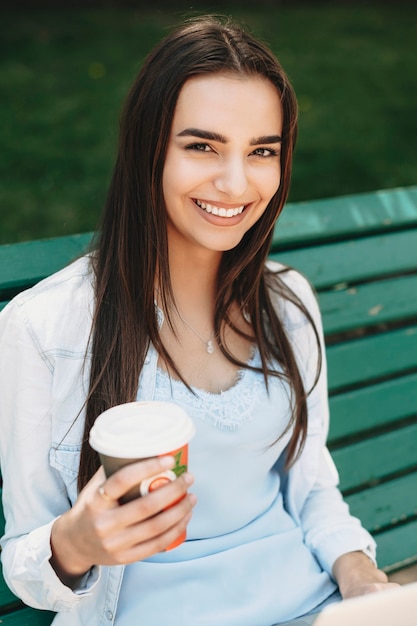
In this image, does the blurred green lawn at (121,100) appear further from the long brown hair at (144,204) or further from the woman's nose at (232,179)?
the woman's nose at (232,179)

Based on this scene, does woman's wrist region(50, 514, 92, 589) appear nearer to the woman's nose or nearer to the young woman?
the young woman

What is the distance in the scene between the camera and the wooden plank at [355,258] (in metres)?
2.74

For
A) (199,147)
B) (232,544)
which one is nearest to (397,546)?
(232,544)

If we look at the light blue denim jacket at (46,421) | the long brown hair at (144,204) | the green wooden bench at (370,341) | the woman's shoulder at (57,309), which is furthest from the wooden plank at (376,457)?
the woman's shoulder at (57,309)

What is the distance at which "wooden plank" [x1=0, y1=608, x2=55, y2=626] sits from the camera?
2.15m

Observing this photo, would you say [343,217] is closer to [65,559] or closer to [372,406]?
[372,406]

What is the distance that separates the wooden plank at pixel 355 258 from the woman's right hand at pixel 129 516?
52.8 inches

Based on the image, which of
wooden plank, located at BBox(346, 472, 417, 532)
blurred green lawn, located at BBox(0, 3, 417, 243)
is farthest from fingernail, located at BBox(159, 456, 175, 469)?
blurred green lawn, located at BBox(0, 3, 417, 243)

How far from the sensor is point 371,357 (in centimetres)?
282

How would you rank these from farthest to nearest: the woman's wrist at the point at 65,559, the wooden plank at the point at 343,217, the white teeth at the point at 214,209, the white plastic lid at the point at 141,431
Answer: the wooden plank at the point at 343,217, the white teeth at the point at 214,209, the woman's wrist at the point at 65,559, the white plastic lid at the point at 141,431

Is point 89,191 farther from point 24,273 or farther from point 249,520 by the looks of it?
point 249,520

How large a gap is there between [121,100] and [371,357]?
14.1 ft

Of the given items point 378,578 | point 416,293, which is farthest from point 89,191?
point 378,578

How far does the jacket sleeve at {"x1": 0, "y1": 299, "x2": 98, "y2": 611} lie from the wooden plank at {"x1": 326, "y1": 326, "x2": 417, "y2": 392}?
3.62ft
